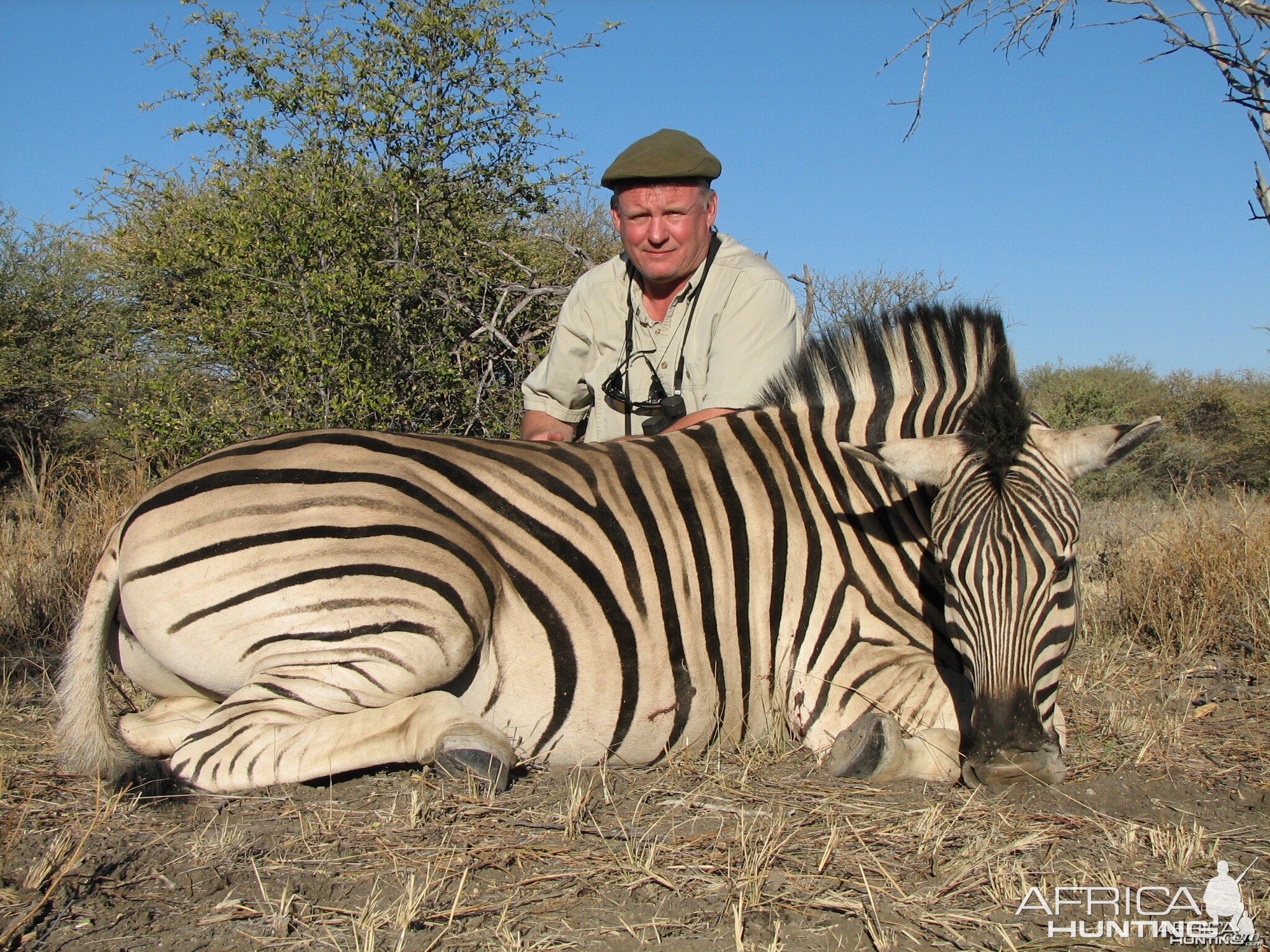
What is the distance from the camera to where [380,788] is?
2.64m

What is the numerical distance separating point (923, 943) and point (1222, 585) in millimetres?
3356

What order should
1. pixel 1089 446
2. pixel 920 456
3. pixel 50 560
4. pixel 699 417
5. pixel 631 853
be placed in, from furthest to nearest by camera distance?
1. pixel 50 560
2. pixel 699 417
3. pixel 920 456
4. pixel 1089 446
5. pixel 631 853

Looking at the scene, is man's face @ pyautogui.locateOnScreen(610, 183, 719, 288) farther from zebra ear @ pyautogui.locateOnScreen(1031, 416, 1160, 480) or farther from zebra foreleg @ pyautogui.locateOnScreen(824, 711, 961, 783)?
zebra foreleg @ pyautogui.locateOnScreen(824, 711, 961, 783)

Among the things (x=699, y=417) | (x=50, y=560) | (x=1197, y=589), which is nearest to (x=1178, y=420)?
(x=1197, y=589)

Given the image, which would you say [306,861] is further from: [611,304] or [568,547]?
[611,304]

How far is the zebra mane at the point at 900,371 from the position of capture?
329 cm

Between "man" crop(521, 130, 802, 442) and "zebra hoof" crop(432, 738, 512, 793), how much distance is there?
79.3 inches

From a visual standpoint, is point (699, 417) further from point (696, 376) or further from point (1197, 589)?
point (1197, 589)

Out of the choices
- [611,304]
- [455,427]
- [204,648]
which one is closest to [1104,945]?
[204,648]

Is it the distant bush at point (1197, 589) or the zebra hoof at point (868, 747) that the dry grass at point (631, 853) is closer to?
the zebra hoof at point (868, 747)

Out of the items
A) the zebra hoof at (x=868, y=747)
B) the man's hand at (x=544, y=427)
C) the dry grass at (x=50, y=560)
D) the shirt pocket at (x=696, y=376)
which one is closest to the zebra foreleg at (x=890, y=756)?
the zebra hoof at (x=868, y=747)

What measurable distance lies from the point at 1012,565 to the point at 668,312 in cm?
255

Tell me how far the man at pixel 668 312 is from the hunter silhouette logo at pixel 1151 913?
2.45 meters

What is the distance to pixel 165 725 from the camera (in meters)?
A: 3.02
